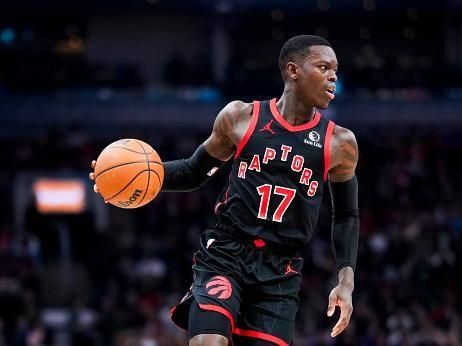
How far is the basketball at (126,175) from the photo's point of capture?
6.49 metres

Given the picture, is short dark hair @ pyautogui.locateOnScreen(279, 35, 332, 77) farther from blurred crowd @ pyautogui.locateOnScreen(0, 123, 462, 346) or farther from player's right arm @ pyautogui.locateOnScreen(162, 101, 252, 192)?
blurred crowd @ pyautogui.locateOnScreen(0, 123, 462, 346)

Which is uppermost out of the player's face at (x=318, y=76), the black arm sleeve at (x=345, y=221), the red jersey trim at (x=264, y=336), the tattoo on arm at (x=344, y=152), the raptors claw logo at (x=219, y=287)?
the player's face at (x=318, y=76)

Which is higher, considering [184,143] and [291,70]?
[291,70]

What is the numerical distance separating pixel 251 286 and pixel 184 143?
2046 centimetres

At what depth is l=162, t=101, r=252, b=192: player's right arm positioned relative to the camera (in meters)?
6.71

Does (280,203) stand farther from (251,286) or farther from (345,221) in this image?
(345,221)

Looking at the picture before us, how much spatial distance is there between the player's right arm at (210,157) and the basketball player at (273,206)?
1cm

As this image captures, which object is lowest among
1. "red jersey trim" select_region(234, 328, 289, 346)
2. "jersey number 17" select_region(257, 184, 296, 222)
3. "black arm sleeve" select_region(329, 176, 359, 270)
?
"red jersey trim" select_region(234, 328, 289, 346)

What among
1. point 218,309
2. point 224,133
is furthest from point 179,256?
point 218,309

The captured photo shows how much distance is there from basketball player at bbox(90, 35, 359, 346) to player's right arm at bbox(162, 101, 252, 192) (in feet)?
0.04

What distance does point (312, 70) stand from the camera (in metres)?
6.61

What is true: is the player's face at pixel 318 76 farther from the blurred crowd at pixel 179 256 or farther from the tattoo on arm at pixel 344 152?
the blurred crowd at pixel 179 256

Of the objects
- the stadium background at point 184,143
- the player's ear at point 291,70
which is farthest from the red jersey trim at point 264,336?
the stadium background at point 184,143

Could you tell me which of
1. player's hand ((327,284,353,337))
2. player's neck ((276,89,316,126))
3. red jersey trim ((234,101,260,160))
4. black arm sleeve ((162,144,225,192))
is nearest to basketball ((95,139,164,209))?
black arm sleeve ((162,144,225,192))
